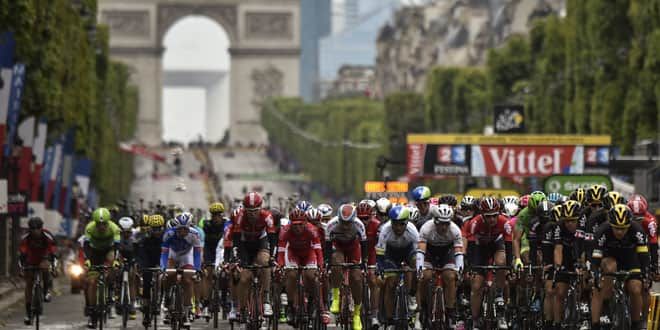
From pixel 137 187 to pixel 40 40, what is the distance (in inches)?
3805

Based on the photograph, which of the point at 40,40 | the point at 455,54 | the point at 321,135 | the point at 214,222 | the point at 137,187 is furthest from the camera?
the point at 455,54

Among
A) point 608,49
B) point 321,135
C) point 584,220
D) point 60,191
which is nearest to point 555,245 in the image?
point 584,220

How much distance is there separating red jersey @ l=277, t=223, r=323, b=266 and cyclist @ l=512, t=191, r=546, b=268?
3147mm

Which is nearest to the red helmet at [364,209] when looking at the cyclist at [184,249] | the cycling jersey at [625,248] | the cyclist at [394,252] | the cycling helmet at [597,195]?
the cyclist at [394,252]

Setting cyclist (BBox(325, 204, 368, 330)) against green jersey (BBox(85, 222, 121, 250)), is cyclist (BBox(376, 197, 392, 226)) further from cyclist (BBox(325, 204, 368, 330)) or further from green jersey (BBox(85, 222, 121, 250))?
green jersey (BBox(85, 222, 121, 250))

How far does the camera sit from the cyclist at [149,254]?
105 ft

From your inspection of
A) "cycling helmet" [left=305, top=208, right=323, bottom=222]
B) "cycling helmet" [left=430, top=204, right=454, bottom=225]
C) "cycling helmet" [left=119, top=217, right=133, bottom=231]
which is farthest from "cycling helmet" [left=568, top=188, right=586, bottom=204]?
"cycling helmet" [left=119, top=217, right=133, bottom=231]

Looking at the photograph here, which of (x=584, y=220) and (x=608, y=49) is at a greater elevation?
(x=608, y=49)

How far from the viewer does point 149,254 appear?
32156 mm

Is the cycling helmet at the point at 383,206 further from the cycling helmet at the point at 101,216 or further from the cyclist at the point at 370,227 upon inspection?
the cycling helmet at the point at 101,216

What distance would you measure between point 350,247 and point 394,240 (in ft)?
2.22

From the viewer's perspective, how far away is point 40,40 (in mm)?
52562

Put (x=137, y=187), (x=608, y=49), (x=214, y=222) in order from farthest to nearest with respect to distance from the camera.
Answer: (x=137, y=187)
(x=608, y=49)
(x=214, y=222)

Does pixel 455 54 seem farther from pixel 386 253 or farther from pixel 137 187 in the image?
pixel 386 253
